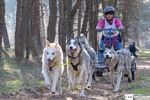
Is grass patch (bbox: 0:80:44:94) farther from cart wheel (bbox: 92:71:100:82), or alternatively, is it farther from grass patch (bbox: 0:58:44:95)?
cart wheel (bbox: 92:71:100:82)

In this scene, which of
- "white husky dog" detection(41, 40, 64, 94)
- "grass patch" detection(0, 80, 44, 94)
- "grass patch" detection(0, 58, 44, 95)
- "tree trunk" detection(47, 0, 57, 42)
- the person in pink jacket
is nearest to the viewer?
"white husky dog" detection(41, 40, 64, 94)

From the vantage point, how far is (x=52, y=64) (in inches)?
436

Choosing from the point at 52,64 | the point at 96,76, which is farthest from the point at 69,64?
the point at 96,76

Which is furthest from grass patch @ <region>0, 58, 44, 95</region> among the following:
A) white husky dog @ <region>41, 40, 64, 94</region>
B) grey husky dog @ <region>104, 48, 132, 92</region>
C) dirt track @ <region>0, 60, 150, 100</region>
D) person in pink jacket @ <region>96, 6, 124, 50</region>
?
person in pink jacket @ <region>96, 6, 124, 50</region>

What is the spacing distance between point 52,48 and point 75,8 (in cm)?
1716

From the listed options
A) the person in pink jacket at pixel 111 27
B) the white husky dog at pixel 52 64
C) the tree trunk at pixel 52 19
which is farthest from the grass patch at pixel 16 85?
the tree trunk at pixel 52 19

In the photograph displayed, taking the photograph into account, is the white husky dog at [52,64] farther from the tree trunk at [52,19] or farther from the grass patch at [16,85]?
the tree trunk at [52,19]

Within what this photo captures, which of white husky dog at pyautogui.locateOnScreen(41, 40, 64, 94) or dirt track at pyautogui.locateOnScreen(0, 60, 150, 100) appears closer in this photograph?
dirt track at pyautogui.locateOnScreen(0, 60, 150, 100)

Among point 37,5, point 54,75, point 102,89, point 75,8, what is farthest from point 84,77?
point 75,8

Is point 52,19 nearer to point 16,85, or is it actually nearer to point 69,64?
point 16,85

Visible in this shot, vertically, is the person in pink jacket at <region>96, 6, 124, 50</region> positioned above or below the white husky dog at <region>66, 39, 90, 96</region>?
above

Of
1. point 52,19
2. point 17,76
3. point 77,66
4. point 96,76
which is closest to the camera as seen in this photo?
point 77,66

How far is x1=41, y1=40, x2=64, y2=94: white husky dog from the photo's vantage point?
10.9 metres

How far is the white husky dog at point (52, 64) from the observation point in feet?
35.8
